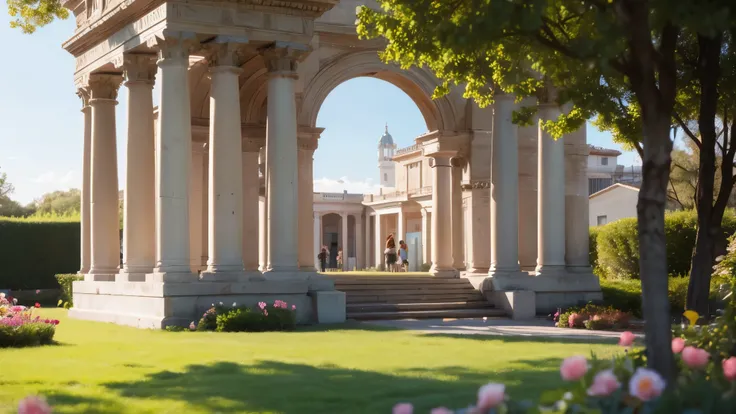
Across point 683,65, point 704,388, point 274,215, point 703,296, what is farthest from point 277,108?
point 704,388

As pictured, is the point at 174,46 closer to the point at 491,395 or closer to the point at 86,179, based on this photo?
the point at 86,179

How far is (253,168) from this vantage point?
3372 cm

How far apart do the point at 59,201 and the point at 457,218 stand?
79127mm

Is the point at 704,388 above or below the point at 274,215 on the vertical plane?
below

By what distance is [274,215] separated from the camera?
2609 centimetres

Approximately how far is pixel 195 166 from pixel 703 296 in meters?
20.2

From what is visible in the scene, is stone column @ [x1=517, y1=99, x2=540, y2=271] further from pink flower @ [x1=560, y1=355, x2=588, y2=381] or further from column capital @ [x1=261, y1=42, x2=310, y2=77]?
pink flower @ [x1=560, y1=355, x2=588, y2=381]

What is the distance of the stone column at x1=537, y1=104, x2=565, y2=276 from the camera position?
30.2m

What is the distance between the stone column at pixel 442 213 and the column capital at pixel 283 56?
395 inches

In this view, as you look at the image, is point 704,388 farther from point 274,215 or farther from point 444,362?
point 274,215

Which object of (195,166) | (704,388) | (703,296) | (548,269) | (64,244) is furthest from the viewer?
(64,244)

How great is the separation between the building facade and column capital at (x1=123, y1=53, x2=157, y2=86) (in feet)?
0.10

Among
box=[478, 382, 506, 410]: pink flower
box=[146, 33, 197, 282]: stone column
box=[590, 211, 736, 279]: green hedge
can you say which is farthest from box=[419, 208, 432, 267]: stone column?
box=[478, 382, 506, 410]: pink flower

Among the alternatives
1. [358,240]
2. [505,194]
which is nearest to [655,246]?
[505,194]
